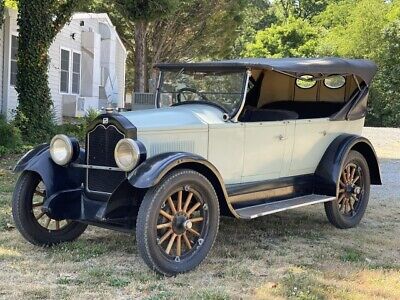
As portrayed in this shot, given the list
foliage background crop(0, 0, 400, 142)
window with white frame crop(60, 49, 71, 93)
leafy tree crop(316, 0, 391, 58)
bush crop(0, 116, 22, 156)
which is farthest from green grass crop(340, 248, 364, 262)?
leafy tree crop(316, 0, 391, 58)

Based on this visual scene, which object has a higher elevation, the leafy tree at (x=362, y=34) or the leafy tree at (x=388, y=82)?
the leafy tree at (x=362, y=34)

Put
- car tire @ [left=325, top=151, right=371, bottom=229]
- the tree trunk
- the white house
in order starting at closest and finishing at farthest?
car tire @ [left=325, top=151, right=371, bottom=229] < the white house < the tree trunk

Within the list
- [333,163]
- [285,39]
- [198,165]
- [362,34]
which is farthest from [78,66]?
[285,39]

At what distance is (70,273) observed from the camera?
4.68 meters

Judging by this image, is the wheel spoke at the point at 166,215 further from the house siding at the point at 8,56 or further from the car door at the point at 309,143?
the house siding at the point at 8,56

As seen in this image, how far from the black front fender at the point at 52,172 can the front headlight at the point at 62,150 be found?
83 mm

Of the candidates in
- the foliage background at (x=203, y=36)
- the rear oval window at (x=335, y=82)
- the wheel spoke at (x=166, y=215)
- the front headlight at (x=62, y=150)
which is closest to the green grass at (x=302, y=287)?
the wheel spoke at (x=166, y=215)

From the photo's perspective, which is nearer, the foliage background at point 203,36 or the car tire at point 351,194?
the car tire at point 351,194

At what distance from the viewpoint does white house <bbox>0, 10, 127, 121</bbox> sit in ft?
50.1

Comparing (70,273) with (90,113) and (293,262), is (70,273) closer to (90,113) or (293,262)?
(293,262)

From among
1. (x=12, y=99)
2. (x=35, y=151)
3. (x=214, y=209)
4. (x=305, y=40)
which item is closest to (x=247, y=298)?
(x=214, y=209)

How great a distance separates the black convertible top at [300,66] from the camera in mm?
5840

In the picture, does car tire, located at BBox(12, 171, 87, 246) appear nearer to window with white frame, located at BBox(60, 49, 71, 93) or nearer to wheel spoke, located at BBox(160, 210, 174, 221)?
wheel spoke, located at BBox(160, 210, 174, 221)

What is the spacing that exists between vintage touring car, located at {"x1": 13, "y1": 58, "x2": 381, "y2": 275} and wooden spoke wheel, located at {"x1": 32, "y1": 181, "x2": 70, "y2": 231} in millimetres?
15
